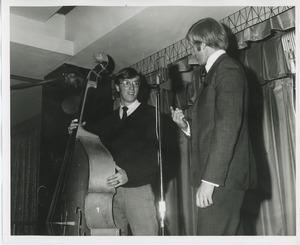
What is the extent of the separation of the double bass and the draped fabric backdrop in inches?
8.8

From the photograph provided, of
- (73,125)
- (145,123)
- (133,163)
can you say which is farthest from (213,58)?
(73,125)

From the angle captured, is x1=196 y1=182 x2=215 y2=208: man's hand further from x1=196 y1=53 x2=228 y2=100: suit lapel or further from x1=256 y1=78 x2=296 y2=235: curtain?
x1=256 y1=78 x2=296 y2=235: curtain

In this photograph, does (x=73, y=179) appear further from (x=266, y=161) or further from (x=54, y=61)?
(x=266, y=161)

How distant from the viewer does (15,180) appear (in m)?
1.16

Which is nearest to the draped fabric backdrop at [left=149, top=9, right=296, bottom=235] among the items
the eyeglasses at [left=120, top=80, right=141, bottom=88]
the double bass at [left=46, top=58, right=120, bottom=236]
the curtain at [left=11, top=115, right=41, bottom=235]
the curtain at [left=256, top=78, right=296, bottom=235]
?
the curtain at [left=256, top=78, right=296, bottom=235]

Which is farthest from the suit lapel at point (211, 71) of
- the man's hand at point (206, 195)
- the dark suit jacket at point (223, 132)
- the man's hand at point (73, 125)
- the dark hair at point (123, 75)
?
the man's hand at point (73, 125)

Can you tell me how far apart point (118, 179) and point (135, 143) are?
0.44 ft

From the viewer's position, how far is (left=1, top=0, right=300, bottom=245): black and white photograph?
1.03 m

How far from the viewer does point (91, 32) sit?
1625mm

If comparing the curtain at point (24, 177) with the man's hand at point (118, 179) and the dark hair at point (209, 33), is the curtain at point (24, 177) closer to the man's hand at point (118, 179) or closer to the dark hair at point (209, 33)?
the man's hand at point (118, 179)

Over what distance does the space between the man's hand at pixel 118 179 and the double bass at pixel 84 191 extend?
0.05 feet

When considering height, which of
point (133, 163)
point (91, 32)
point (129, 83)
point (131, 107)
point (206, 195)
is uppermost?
point (91, 32)

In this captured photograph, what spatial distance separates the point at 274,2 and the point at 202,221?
66cm

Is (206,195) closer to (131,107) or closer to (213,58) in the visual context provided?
(213,58)
